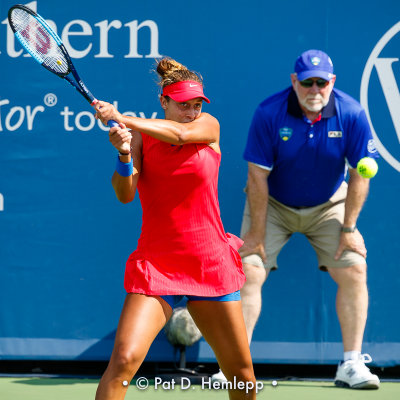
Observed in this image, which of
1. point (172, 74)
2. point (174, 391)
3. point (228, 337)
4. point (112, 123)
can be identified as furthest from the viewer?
point (174, 391)

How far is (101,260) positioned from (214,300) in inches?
81.9

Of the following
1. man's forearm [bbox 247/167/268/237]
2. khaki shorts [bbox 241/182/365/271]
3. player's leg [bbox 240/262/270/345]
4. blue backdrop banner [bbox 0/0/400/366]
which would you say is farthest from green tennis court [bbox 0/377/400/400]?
man's forearm [bbox 247/167/268/237]

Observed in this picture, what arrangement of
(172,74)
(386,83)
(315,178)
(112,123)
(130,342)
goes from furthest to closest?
1. (386,83)
2. (315,178)
3. (172,74)
4. (112,123)
5. (130,342)

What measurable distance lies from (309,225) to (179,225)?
6.04ft

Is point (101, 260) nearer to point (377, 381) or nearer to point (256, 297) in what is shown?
point (256, 297)

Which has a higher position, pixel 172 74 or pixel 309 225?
pixel 172 74

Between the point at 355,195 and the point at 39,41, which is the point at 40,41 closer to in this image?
the point at 39,41

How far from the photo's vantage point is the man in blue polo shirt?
16.7 feet

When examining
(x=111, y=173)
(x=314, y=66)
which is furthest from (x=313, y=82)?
(x=111, y=173)

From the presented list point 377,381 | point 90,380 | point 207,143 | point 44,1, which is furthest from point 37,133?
point 377,381

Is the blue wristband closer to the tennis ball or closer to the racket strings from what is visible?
the racket strings

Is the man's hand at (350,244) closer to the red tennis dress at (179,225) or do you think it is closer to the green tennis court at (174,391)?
the green tennis court at (174,391)

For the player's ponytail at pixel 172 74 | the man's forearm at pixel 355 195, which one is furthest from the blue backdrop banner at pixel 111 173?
the player's ponytail at pixel 172 74

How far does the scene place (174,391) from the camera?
16.7 ft
